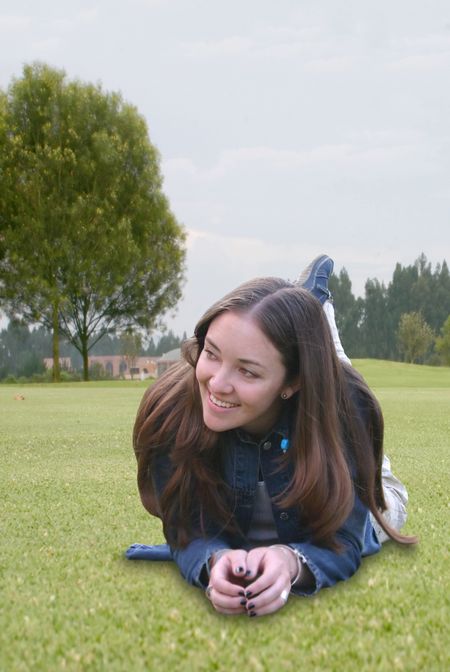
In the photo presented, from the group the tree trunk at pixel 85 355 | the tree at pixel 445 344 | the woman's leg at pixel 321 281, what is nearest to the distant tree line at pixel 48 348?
the tree trunk at pixel 85 355

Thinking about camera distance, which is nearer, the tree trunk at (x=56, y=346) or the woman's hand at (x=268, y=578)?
the woman's hand at (x=268, y=578)

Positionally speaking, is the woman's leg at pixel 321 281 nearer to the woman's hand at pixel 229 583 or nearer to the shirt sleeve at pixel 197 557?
the shirt sleeve at pixel 197 557

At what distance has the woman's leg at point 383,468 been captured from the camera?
4.19 metres

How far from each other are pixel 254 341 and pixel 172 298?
127 ft

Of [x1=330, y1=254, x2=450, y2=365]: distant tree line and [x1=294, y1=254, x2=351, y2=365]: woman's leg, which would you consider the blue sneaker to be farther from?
[x1=330, y1=254, x2=450, y2=365]: distant tree line

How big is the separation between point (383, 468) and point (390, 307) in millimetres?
92341

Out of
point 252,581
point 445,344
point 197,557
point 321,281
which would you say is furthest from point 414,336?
point 252,581

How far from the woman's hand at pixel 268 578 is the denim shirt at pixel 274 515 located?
0.18 metres

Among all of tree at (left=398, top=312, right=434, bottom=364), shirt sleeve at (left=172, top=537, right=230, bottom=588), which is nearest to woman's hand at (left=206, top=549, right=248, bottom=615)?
shirt sleeve at (left=172, top=537, right=230, bottom=588)

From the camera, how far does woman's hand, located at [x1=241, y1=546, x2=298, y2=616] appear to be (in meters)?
2.88

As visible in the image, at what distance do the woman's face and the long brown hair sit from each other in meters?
0.05

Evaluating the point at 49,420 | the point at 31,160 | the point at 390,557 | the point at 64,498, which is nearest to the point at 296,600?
the point at 390,557

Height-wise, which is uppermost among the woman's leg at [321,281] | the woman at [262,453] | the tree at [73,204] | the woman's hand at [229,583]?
the tree at [73,204]

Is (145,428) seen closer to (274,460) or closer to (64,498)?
(274,460)
